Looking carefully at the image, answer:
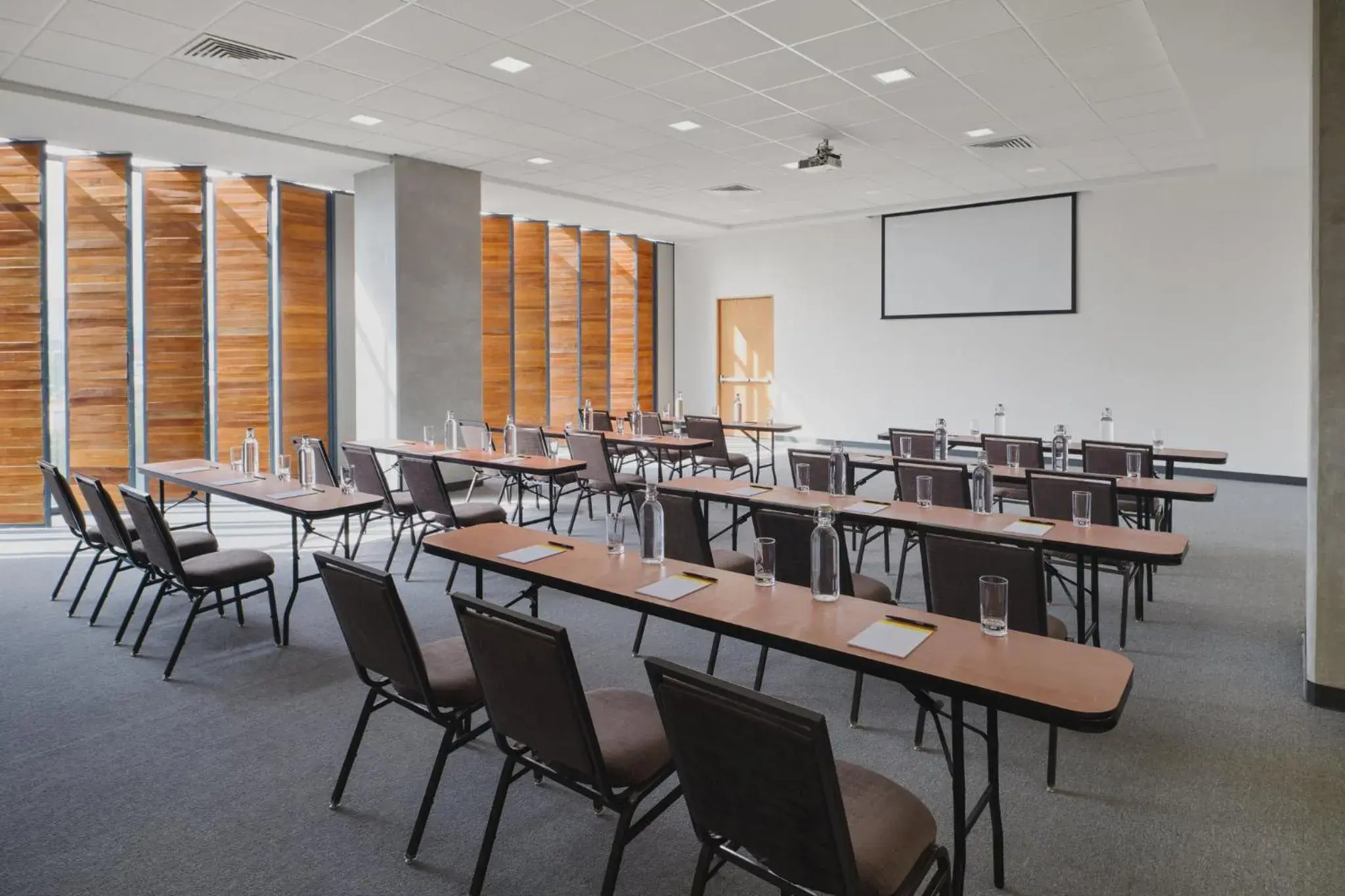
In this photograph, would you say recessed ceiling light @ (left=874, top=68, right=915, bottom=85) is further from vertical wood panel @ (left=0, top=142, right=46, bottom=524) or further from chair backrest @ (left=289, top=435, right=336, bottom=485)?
vertical wood panel @ (left=0, top=142, right=46, bottom=524)

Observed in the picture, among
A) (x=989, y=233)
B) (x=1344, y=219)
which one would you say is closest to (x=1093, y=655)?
(x=1344, y=219)

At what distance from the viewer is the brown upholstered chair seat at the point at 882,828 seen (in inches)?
60.6

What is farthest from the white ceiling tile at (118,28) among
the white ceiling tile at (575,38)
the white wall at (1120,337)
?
the white wall at (1120,337)

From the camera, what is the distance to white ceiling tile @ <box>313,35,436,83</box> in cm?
515

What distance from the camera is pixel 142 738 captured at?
2998 mm

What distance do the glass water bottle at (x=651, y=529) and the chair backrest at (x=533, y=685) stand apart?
85cm

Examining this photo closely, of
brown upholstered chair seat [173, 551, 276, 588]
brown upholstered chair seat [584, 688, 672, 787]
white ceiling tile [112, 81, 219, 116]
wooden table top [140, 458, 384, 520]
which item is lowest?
brown upholstered chair seat [584, 688, 672, 787]

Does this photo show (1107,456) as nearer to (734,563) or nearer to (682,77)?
(734,563)

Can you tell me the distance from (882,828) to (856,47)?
4855mm

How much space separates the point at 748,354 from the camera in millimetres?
13281

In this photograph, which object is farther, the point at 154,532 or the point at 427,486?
the point at 427,486

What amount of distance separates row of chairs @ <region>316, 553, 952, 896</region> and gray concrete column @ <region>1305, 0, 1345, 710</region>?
213cm

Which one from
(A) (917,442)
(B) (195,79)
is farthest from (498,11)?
(A) (917,442)

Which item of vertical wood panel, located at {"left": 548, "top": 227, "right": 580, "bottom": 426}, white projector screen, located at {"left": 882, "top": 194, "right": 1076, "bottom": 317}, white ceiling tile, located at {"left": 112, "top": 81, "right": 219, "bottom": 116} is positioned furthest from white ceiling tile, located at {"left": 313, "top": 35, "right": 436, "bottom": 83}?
white projector screen, located at {"left": 882, "top": 194, "right": 1076, "bottom": 317}
